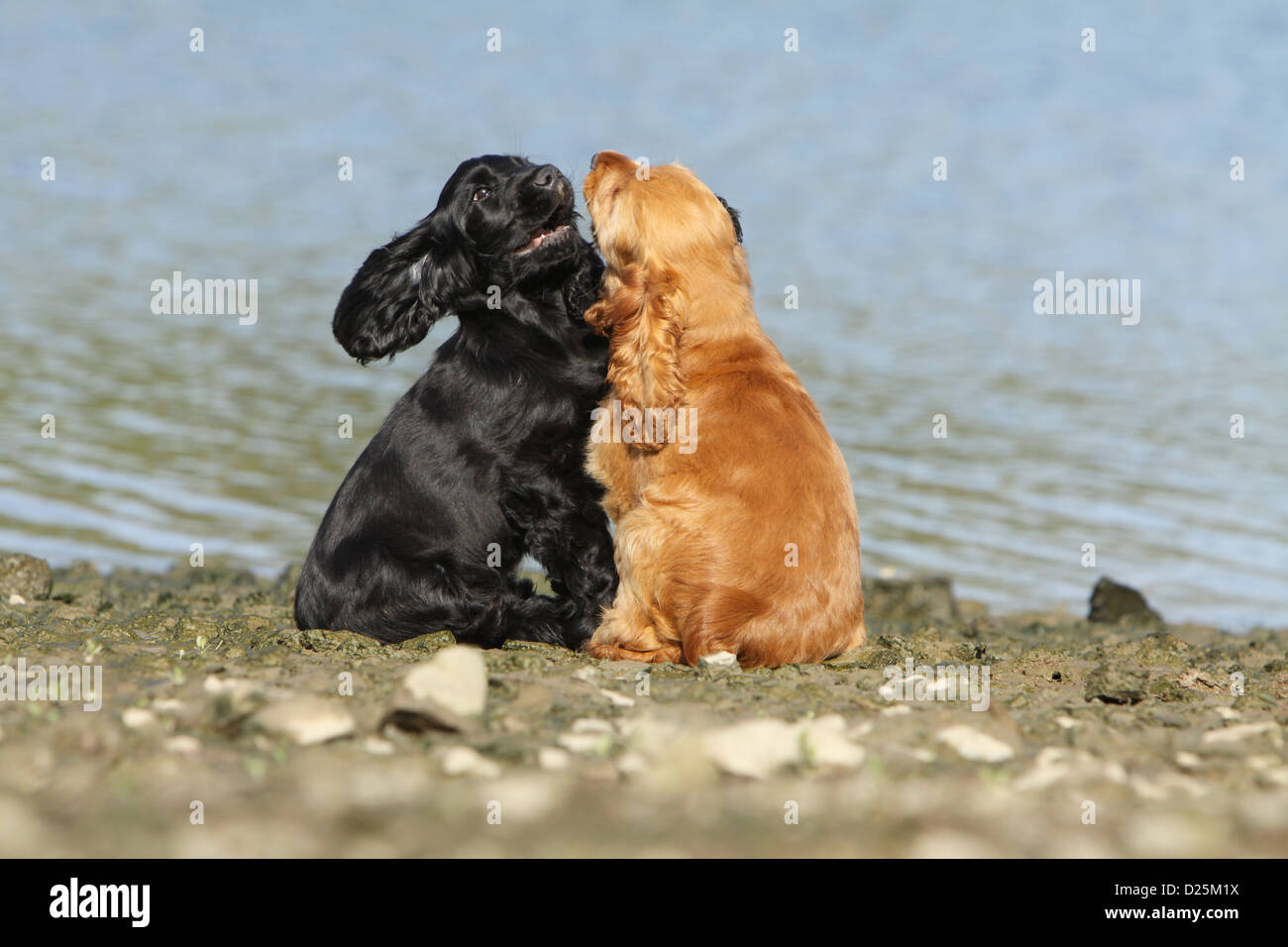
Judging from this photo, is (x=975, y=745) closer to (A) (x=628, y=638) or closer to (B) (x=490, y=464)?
(A) (x=628, y=638)

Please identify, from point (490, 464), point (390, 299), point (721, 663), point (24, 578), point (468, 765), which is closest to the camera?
point (468, 765)

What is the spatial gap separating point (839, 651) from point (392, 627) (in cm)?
183

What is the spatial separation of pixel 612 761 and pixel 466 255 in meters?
2.87

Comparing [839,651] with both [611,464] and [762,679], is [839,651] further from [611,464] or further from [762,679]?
[611,464]

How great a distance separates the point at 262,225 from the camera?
1883 centimetres

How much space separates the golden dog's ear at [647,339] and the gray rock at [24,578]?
3481 mm

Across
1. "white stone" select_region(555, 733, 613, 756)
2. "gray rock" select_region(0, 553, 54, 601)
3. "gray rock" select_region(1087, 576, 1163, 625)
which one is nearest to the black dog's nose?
"white stone" select_region(555, 733, 613, 756)

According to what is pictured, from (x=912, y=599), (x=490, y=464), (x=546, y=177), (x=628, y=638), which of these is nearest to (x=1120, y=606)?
(x=912, y=599)

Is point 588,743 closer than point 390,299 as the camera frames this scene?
Yes

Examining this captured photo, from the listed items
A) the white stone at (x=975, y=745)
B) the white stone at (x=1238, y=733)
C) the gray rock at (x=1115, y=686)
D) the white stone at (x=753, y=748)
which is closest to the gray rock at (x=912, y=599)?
the gray rock at (x=1115, y=686)

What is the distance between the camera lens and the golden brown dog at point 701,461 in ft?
17.0

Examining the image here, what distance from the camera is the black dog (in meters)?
5.72

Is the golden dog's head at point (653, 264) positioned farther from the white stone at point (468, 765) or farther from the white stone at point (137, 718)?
the white stone at point (137, 718)

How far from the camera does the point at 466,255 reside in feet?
19.6
